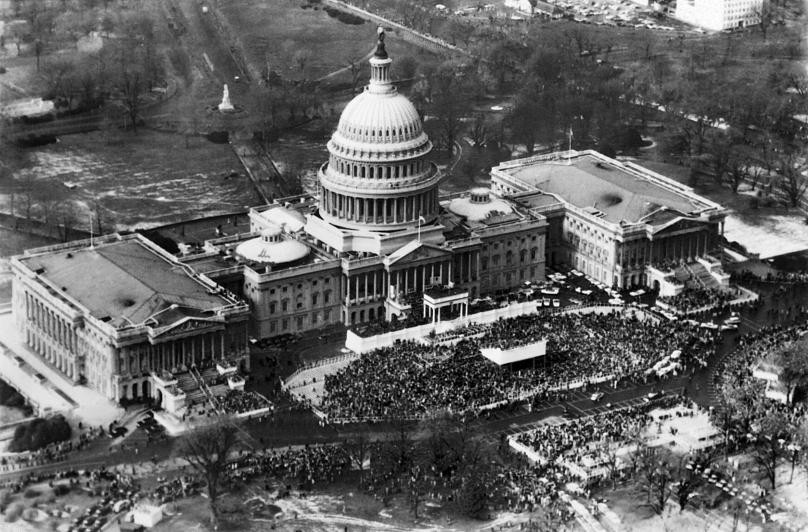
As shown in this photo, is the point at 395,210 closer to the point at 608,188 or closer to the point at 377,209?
the point at 377,209

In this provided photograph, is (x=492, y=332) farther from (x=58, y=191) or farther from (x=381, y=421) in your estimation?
(x=58, y=191)

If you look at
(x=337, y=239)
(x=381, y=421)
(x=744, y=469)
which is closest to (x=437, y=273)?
(x=337, y=239)

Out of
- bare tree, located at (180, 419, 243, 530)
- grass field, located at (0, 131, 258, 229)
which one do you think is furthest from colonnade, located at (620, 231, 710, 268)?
bare tree, located at (180, 419, 243, 530)

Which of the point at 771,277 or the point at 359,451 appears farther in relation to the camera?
the point at 771,277

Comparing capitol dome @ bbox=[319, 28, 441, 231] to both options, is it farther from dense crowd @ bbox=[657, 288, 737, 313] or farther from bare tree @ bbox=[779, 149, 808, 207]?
bare tree @ bbox=[779, 149, 808, 207]

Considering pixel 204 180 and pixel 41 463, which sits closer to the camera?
pixel 41 463

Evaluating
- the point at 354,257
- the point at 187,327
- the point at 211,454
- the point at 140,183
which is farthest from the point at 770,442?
the point at 140,183
